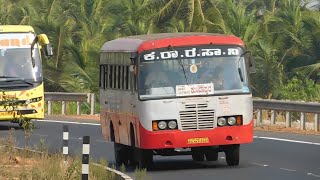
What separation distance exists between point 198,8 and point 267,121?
1485cm

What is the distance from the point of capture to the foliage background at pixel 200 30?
46.4 metres

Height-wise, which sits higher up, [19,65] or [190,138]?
[19,65]

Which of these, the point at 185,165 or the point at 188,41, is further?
the point at 185,165

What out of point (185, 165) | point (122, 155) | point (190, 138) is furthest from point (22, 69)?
point (190, 138)

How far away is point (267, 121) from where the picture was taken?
3509cm

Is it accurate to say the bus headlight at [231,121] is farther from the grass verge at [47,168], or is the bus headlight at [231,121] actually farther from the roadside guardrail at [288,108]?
the roadside guardrail at [288,108]

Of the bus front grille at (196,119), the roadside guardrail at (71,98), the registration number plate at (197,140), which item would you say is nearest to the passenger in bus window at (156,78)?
the bus front grille at (196,119)

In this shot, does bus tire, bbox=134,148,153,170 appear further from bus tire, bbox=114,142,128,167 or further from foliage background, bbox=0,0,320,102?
foliage background, bbox=0,0,320,102

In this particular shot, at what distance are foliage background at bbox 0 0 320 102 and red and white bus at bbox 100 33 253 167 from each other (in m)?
22.1

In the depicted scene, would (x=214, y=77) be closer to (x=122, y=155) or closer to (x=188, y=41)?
(x=188, y=41)

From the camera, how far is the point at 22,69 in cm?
3459

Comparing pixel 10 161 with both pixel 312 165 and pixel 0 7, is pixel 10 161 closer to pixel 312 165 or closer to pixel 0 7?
pixel 312 165

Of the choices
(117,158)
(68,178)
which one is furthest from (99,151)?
(68,178)

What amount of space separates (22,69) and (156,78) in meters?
15.0
